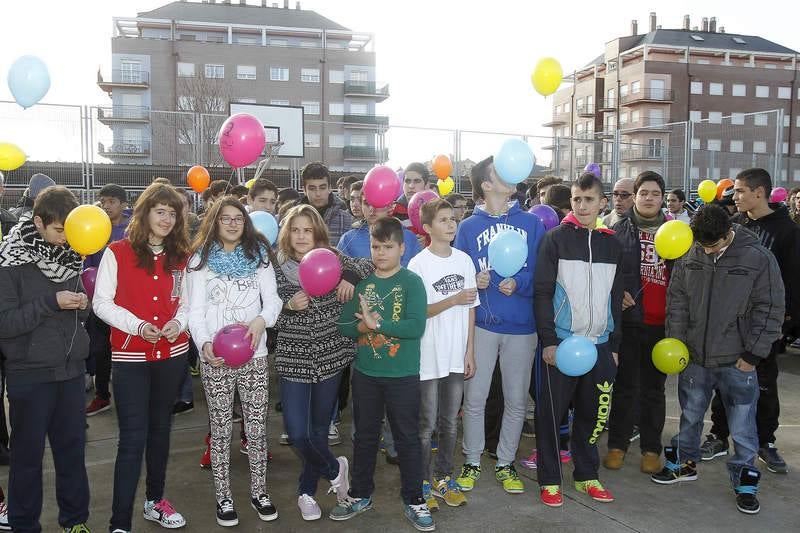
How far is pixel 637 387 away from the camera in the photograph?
4559mm

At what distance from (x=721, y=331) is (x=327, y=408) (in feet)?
8.01

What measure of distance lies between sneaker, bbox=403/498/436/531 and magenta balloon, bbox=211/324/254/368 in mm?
1240

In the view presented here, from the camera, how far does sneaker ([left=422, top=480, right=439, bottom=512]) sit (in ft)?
12.1

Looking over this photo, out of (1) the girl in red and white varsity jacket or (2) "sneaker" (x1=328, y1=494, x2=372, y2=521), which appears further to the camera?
(2) "sneaker" (x1=328, y1=494, x2=372, y2=521)

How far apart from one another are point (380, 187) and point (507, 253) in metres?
1.15

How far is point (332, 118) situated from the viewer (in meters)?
47.1

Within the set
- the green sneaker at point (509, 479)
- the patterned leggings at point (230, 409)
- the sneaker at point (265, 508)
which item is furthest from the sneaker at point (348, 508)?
the green sneaker at point (509, 479)

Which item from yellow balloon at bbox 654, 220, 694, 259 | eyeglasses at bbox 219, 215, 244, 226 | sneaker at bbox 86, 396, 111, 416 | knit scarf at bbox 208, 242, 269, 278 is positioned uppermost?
eyeglasses at bbox 219, 215, 244, 226

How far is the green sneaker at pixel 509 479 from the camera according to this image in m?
3.99

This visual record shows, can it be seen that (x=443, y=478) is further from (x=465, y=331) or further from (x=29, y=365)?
(x=29, y=365)

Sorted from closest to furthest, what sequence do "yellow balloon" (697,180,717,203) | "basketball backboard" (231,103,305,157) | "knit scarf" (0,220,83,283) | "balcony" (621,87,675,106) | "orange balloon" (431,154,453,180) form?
1. "knit scarf" (0,220,83,283)
2. "orange balloon" (431,154,453,180)
3. "yellow balloon" (697,180,717,203)
4. "basketball backboard" (231,103,305,157)
5. "balcony" (621,87,675,106)

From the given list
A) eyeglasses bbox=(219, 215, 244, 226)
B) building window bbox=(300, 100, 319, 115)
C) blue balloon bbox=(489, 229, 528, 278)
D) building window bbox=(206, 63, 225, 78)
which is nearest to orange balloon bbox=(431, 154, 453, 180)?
blue balloon bbox=(489, 229, 528, 278)

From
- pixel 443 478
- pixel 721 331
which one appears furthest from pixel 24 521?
pixel 721 331

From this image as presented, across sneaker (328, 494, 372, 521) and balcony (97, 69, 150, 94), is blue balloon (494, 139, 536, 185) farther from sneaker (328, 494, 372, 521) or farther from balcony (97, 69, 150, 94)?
balcony (97, 69, 150, 94)
